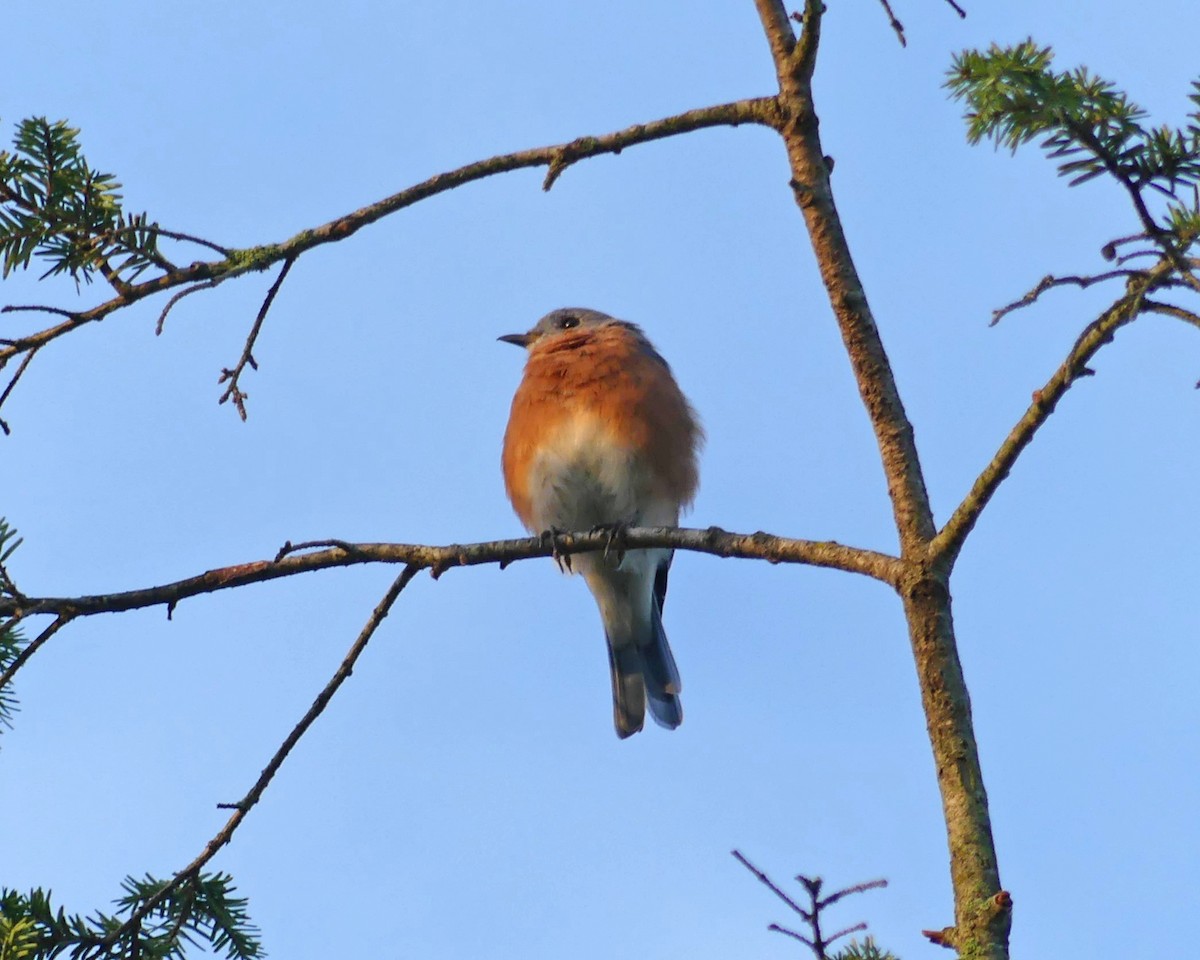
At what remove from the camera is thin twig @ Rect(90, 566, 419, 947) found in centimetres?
311

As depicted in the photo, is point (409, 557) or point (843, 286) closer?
point (843, 286)

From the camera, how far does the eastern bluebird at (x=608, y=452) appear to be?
582cm

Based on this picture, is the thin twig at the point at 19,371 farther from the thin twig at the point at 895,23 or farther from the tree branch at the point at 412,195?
the thin twig at the point at 895,23

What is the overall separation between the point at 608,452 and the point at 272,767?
267cm

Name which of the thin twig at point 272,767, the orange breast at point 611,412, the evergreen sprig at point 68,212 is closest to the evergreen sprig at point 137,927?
the thin twig at point 272,767

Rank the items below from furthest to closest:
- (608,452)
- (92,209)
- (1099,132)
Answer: (608,452) < (92,209) < (1099,132)

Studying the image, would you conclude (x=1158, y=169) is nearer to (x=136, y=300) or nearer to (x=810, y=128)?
(x=810, y=128)

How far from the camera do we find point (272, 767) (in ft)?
11.1

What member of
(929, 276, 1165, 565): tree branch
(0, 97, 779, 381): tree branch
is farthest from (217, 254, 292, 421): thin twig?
(929, 276, 1165, 565): tree branch

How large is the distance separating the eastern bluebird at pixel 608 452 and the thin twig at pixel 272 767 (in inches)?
79.8

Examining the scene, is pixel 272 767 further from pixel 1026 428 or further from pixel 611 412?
pixel 611 412

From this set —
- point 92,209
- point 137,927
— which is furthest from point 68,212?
point 137,927

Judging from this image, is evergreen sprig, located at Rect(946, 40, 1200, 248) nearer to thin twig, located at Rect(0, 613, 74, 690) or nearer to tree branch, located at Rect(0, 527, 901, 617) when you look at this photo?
tree branch, located at Rect(0, 527, 901, 617)

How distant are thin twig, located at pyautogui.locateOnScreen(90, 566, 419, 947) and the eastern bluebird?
203 cm
